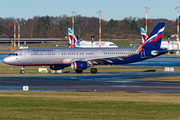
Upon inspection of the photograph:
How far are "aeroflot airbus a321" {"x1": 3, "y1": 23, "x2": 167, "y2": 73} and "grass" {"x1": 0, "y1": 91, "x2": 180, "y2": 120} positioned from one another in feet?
89.1

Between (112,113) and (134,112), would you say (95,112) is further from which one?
(134,112)

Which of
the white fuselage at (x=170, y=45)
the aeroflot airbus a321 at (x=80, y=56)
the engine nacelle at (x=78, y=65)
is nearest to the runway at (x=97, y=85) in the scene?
the engine nacelle at (x=78, y=65)

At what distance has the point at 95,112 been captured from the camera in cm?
2020

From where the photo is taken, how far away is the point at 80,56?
2228 inches

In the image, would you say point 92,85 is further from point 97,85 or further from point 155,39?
point 155,39

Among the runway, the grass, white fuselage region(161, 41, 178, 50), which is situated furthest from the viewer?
white fuselage region(161, 41, 178, 50)

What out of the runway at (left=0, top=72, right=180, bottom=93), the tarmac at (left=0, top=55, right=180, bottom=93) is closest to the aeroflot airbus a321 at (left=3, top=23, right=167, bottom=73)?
the tarmac at (left=0, top=55, right=180, bottom=93)

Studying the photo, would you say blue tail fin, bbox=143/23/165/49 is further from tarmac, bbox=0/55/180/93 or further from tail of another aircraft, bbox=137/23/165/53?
tarmac, bbox=0/55/180/93

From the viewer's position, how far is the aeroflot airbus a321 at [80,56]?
175 ft

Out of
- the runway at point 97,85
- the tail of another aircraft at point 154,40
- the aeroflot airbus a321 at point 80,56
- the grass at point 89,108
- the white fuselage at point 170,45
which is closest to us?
the grass at point 89,108

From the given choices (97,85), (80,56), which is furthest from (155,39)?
(97,85)

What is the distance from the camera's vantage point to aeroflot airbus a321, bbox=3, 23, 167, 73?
5341cm

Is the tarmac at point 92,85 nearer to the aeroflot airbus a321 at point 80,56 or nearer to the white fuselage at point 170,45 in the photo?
the aeroflot airbus a321 at point 80,56

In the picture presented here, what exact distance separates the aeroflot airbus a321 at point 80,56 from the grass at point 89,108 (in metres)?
27.1
